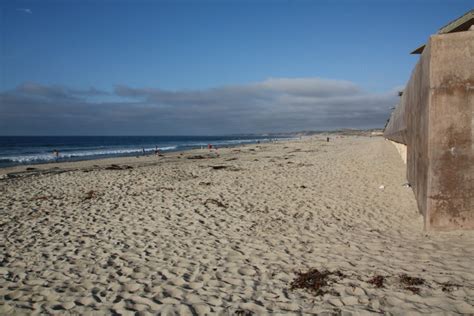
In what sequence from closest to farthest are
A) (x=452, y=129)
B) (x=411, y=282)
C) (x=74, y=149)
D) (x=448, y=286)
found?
1. (x=448, y=286)
2. (x=411, y=282)
3. (x=452, y=129)
4. (x=74, y=149)

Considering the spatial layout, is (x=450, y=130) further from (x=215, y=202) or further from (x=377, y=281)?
(x=215, y=202)

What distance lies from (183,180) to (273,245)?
26.8ft

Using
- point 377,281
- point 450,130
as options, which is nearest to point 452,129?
point 450,130

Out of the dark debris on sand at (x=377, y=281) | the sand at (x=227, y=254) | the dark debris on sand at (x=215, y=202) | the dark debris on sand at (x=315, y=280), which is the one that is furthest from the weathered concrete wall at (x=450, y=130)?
the dark debris on sand at (x=215, y=202)

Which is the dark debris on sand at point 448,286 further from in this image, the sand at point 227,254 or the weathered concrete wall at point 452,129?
the weathered concrete wall at point 452,129

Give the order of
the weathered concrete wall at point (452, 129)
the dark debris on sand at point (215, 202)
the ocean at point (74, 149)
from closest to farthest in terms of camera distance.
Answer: the weathered concrete wall at point (452, 129), the dark debris on sand at point (215, 202), the ocean at point (74, 149)

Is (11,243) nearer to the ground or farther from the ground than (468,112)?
nearer to the ground

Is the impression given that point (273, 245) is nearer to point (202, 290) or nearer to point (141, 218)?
point (202, 290)

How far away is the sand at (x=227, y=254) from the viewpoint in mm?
3891

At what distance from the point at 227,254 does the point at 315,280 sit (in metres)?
1.70

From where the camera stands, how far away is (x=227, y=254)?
5523 mm

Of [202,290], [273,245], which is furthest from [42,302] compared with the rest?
[273,245]

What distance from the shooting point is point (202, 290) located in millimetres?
4258

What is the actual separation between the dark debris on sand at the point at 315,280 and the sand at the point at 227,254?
62mm
